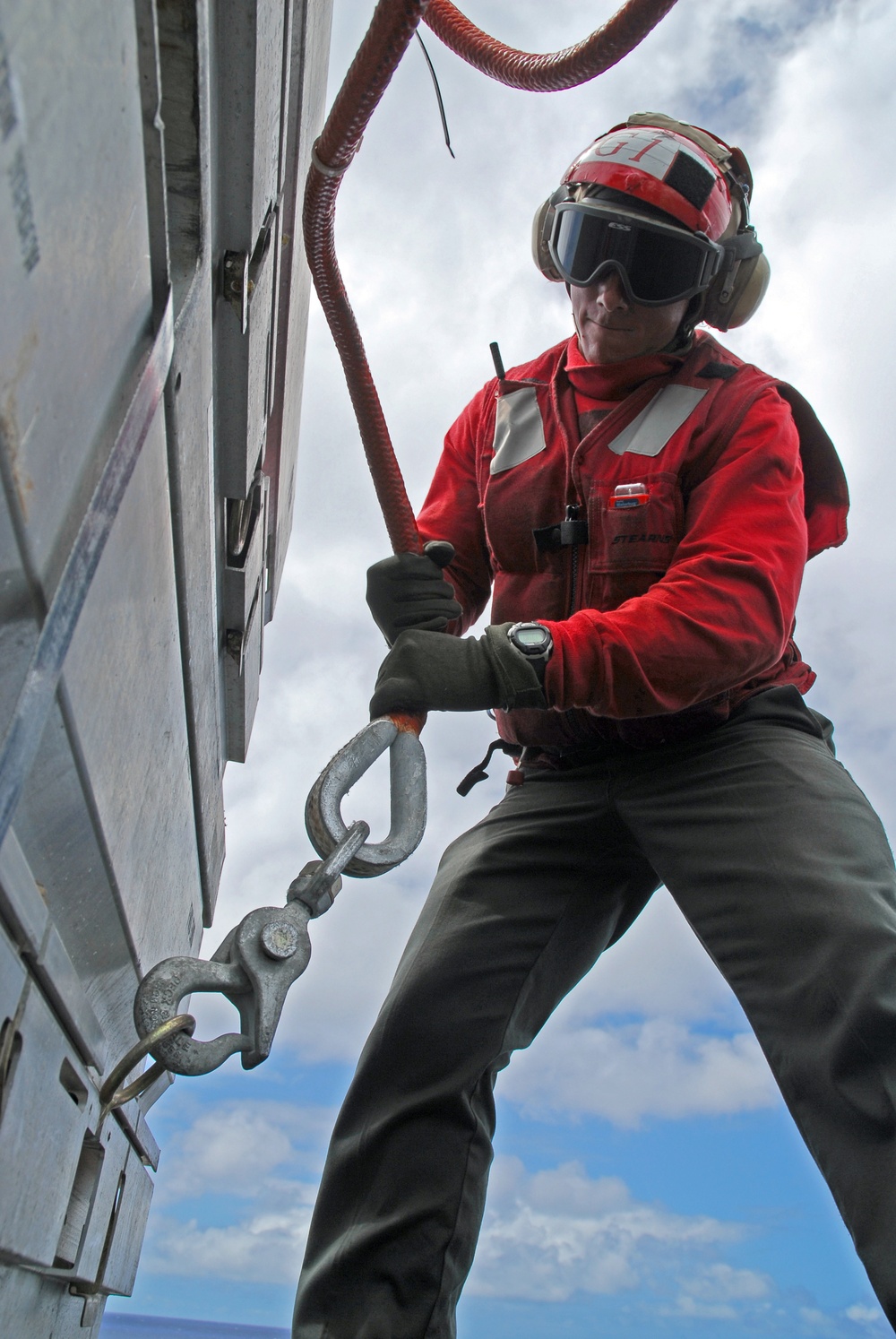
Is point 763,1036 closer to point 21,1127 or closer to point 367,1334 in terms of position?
point 367,1334

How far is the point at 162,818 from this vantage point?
1976 millimetres

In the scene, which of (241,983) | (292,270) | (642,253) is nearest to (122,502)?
(241,983)

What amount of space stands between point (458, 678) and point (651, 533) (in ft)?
1.71

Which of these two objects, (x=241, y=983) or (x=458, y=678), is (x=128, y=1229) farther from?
(x=458, y=678)

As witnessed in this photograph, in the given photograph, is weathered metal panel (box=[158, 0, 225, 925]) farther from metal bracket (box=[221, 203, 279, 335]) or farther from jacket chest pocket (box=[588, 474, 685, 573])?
jacket chest pocket (box=[588, 474, 685, 573])

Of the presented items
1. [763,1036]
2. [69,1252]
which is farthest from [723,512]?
[69,1252]

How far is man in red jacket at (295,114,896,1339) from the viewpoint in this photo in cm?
158

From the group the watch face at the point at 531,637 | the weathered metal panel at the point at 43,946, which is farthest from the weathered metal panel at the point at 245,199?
the weathered metal panel at the point at 43,946

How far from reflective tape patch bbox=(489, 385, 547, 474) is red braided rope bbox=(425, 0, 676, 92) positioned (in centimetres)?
68

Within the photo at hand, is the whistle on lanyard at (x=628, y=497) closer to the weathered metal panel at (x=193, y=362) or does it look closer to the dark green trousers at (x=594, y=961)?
the dark green trousers at (x=594, y=961)

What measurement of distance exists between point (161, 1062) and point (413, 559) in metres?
0.99

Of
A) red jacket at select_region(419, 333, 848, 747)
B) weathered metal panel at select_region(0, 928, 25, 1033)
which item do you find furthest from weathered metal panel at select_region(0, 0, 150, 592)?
red jacket at select_region(419, 333, 848, 747)

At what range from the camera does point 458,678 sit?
5.47ft

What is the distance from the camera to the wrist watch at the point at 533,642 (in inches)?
65.0
